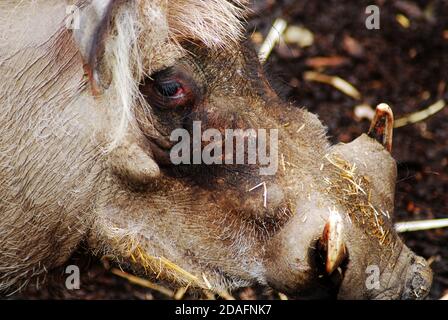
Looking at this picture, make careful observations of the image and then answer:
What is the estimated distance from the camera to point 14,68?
2959 mm

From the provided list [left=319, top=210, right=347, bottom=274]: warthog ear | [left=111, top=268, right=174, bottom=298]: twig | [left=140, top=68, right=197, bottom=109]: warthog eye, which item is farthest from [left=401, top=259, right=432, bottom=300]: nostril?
[left=111, top=268, right=174, bottom=298]: twig

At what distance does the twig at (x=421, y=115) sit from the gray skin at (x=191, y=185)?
1744 mm

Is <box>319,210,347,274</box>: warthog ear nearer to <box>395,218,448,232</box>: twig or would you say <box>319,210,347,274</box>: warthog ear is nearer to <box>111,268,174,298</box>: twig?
<box>395,218,448,232</box>: twig

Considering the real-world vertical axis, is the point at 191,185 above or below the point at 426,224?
above

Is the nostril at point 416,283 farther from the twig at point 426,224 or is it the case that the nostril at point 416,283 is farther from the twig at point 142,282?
the twig at point 142,282

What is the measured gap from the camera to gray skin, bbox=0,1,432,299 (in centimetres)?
289

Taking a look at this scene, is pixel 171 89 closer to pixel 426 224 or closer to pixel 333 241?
pixel 333 241

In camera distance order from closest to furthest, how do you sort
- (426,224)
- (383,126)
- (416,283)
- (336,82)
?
1. (416,283)
2. (383,126)
3. (426,224)
4. (336,82)

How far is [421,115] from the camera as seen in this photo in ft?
15.7

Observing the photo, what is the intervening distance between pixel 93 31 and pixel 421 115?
8.56 feet

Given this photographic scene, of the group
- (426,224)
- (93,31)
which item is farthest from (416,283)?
(93,31)

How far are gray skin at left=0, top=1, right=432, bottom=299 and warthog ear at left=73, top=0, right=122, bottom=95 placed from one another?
11 centimetres
